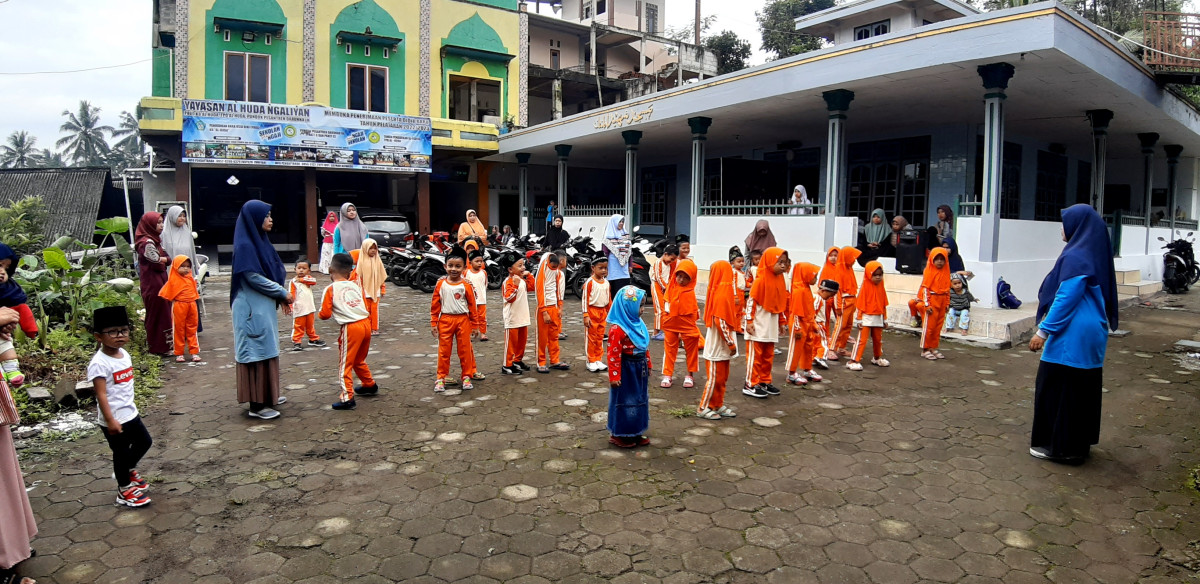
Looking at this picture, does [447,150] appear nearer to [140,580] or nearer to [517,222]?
[517,222]

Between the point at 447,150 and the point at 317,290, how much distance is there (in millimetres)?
7461

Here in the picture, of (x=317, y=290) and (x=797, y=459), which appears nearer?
(x=797, y=459)

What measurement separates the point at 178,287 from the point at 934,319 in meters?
7.90

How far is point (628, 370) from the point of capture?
4398mm

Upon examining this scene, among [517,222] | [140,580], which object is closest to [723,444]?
[140,580]

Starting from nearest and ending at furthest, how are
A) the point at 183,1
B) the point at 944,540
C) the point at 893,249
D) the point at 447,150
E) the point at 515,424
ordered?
the point at 944,540 → the point at 515,424 → the point at 893,249 → the point at 183,1 → the point at 447,150

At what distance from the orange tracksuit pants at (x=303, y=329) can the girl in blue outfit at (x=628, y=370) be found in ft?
15.5

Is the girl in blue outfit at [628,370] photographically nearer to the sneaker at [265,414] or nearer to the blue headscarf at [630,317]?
the blue headscarf at [630,317]

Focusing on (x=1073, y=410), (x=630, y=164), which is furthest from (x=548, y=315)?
(x=630, y=164)

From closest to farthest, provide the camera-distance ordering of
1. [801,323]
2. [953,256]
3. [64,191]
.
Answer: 1. [801,323]
2. [953,256]
3. [64,191]

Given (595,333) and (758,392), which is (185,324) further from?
(758,392)

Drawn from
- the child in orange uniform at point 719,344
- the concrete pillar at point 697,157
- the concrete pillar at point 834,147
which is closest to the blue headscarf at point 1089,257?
the child in orange uniform at point 719,344

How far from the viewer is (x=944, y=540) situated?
10.7 ft

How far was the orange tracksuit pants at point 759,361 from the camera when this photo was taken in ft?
18.7
